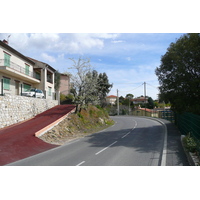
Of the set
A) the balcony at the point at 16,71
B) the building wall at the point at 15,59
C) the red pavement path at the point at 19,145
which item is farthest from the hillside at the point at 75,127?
the building wall at the point at 15,59

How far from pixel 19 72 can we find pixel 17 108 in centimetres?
690

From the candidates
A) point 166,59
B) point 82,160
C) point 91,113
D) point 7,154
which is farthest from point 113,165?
point 91,113

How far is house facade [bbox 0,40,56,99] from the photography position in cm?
2190

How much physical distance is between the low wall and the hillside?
13.5ft

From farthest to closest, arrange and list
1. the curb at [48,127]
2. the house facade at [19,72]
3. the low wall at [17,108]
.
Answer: the house facade at [19,72] < the low wall at [17,108] < the curb at [48,127]

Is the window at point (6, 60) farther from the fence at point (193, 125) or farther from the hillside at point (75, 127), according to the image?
the fence at point (193, 125)

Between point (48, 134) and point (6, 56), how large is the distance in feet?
41.9

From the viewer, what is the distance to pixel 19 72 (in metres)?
24.1

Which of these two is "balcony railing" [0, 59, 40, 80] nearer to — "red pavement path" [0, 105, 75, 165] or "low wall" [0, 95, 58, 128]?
"low wall" [0, 95, 58, 128]

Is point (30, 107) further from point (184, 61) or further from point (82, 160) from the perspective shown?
point (184, 61)

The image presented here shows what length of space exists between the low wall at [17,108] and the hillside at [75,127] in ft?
13.5

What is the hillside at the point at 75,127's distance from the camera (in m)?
15.5

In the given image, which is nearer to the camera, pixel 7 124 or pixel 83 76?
pixel 7 124

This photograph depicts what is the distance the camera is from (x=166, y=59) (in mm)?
19203
